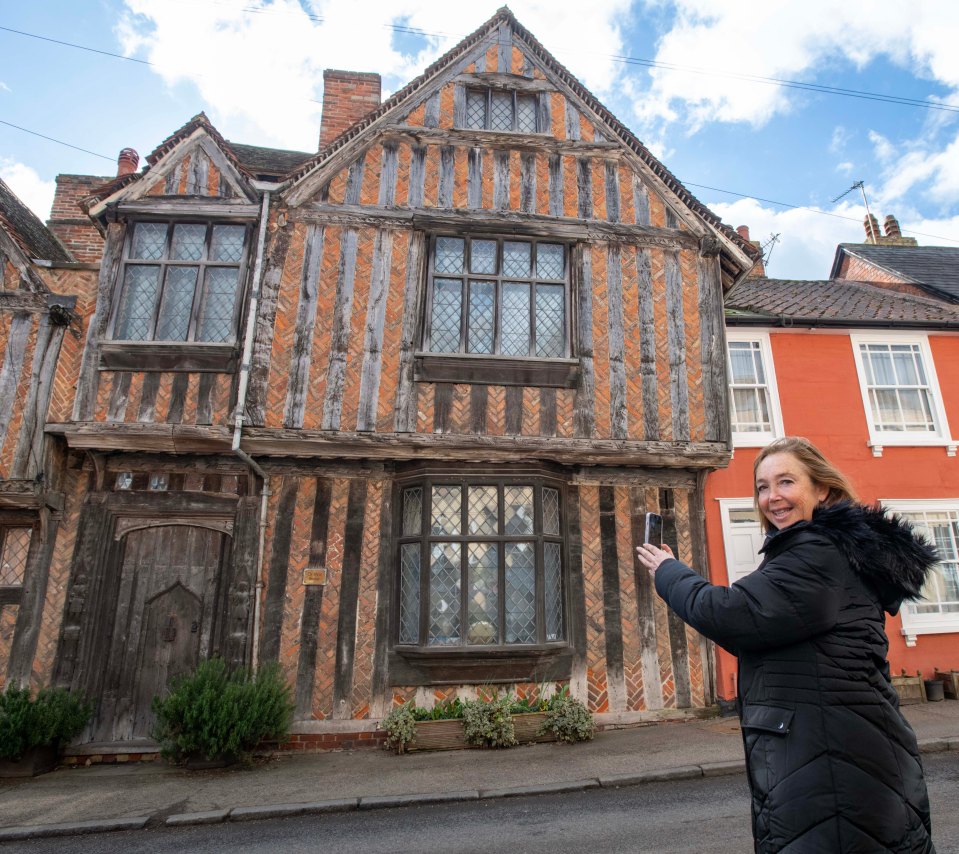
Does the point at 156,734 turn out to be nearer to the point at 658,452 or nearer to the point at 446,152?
the point at 658,452

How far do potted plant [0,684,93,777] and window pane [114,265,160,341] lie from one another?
406 centimetres

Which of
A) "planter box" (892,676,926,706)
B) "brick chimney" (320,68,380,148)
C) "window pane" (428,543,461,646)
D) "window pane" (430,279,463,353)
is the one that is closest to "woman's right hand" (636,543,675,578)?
"window pane" (428,543,461,646)

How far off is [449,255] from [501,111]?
2.58 metres

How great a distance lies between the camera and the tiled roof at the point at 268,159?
34.0ft

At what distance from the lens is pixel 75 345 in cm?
766

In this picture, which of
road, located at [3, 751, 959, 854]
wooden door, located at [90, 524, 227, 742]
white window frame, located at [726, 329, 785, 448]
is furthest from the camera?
white window frame, located at [726, 329, 785, 448]

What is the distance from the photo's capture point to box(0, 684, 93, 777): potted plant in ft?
19.9

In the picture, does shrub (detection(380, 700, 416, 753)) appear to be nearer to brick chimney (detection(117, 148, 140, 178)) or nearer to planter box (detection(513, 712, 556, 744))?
planter box (detection(513, 712, 556, 744))

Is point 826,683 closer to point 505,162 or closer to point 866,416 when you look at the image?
point 505,162

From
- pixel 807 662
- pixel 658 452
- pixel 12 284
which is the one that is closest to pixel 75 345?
pixel 12 284

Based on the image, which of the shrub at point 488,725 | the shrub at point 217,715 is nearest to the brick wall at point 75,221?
the shrub at point 217,715

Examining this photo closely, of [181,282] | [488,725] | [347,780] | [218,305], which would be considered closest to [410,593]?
[488,725]

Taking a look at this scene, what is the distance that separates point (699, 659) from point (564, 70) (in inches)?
332

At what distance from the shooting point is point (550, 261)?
342 inches
